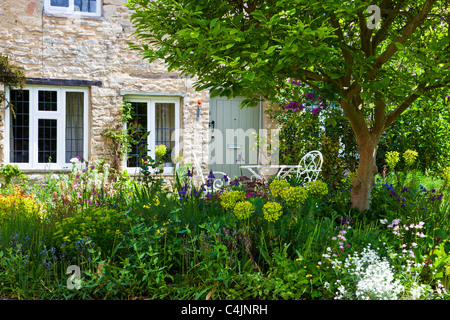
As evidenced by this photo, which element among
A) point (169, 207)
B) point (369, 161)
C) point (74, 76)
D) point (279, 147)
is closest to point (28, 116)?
point (74, 76)

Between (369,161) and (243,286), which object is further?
(369,161)

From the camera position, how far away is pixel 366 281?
287cm

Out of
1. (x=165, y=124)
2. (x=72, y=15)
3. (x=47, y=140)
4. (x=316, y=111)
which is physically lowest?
(x=47, y=140)

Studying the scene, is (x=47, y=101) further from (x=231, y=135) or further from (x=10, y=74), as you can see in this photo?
(x=231, y=135)

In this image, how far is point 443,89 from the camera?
454cm

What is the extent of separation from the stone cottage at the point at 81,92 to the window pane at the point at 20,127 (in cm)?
2

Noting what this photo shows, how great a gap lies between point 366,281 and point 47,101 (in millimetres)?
7462

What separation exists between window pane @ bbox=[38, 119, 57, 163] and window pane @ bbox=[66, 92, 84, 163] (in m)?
0.26

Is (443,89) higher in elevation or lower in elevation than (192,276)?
higher

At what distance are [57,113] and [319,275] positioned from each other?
7.02 metres

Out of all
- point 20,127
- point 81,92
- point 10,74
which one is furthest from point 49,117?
point 10,74

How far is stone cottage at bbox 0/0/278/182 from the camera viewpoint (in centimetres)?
834

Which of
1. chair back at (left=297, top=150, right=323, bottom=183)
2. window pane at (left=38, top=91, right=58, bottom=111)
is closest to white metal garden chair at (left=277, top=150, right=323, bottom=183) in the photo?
chair back at (left=297, top=150, right=323, bottom=183)

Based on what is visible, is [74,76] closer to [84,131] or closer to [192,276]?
[84,131]
